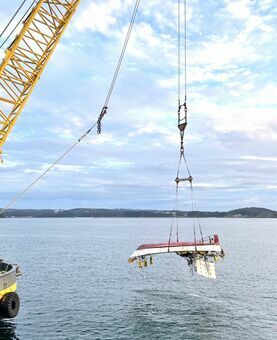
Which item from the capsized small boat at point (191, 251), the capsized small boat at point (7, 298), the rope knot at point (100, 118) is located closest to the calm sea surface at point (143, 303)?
the capsized small boat at point (7, 298)

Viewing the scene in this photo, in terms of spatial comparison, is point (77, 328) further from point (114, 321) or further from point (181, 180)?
point (181, 180)

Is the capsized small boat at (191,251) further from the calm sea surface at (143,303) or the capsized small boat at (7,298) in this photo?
the capsized small boat at (7,298)

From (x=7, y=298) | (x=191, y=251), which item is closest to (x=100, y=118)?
(x=191, y=251)

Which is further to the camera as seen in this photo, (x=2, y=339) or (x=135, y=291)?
(x=135, y=291)

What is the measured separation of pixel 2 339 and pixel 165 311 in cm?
1737

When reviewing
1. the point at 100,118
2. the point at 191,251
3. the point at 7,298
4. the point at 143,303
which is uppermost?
the point at 100,118

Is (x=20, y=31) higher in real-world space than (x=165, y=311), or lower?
higher

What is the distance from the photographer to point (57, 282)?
208 feet

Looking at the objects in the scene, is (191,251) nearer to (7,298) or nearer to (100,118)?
(100,118)

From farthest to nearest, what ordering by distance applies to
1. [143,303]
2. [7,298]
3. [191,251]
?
[143,303], [191,251], [7,298]

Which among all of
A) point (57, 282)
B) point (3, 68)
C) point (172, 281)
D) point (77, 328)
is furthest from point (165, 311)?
point (3, 68)

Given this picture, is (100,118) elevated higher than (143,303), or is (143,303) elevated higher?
(100,118)

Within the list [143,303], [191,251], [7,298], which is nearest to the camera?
[7,298]

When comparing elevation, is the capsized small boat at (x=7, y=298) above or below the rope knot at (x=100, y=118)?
below
